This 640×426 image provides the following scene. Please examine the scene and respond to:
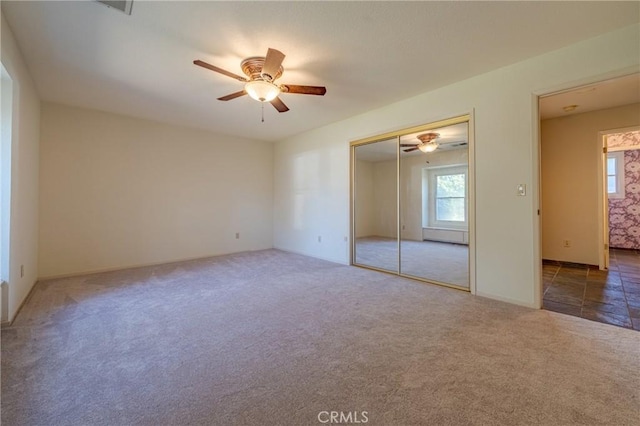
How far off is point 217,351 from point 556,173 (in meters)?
5.89

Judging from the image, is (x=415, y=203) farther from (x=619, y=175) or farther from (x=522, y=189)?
(x=619, y=175)

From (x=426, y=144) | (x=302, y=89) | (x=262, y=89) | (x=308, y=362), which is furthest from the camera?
(x=426, y=144)

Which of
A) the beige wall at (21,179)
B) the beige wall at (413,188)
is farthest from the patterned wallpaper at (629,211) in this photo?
the beige wall at (21,179)

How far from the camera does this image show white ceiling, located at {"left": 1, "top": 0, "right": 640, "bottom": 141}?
2021 millimetres

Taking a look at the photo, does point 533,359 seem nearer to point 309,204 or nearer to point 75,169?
point 309,204

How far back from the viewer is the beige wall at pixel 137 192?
3965 mm

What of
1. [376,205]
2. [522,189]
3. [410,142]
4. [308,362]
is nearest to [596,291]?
[522,189]

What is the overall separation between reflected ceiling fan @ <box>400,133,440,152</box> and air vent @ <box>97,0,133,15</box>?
11.4 ft

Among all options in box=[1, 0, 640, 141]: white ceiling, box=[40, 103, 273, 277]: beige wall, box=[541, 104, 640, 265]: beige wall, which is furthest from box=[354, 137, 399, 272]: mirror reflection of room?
box=[541, 104, 640, 265]: beige wall

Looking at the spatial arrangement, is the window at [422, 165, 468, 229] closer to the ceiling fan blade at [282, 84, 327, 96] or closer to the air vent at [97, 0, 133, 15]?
the ceiling fan blade at [282, 84, 327, 96]

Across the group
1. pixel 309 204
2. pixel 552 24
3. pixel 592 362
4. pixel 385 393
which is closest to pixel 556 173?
pixel 552 24

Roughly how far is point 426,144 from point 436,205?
1.09m

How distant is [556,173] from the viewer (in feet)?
15.3

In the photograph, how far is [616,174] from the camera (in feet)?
19.2
